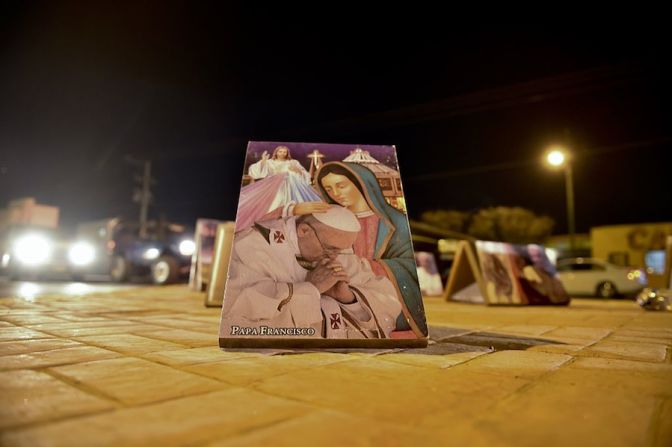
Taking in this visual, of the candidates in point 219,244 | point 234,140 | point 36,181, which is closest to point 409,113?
point 234,140

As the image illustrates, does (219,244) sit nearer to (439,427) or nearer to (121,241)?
(439,427)

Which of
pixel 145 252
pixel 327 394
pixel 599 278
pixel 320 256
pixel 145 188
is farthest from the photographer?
pixel 145 188

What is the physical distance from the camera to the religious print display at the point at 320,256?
7.85 feet

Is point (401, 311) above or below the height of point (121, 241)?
below

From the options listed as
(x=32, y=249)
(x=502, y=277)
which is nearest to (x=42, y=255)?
(x=32, y=249)

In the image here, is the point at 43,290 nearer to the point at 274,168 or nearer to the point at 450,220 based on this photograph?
the point at 274,168

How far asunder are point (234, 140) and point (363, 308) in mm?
14911

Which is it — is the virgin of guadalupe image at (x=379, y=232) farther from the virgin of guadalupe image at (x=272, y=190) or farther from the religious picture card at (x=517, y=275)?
the religious picture card at (x=517, y=275)

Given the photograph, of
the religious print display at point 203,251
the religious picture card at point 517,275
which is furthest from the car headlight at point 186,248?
the religious picture card at point 517,275

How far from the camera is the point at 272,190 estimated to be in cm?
269

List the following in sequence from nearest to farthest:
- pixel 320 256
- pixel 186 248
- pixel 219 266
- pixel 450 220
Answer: pixel 320 256
pixel 219 266
pixel 186 248
pixel 450 220

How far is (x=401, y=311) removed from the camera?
2.49 meters

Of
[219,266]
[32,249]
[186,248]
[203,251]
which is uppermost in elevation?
[186,248]

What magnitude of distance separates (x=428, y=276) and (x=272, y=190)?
8206 millimetres
